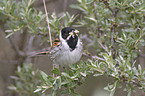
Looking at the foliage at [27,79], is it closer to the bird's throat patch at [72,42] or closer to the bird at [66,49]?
the bird at [66,49]

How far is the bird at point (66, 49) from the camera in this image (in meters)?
2.48

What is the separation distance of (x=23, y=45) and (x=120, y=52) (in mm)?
2156

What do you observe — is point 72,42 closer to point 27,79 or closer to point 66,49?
point 66,49

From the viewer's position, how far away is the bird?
8.13 feet

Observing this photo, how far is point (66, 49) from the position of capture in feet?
8.17

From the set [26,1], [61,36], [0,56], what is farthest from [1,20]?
[0,56]

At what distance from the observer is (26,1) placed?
102 inches

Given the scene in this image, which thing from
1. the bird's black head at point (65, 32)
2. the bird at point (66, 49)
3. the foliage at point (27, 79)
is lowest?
the foliage at point (27, 79)

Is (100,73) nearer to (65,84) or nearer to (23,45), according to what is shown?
(65,84)

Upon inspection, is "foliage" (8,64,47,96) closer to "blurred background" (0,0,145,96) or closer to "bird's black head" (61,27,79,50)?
"blurred background" (0,0,145,96)

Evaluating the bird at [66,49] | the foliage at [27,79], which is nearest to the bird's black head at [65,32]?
the bird at [66,49]

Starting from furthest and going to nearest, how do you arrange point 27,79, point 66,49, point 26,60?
point 26,60 < point 27,79 < point 66,49

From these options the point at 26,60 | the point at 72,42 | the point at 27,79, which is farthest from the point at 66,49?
the point at 26,60

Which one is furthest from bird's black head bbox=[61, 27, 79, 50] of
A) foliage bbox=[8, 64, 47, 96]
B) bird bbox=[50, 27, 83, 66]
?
foliage bbox=[8, 64, 47, 96]
